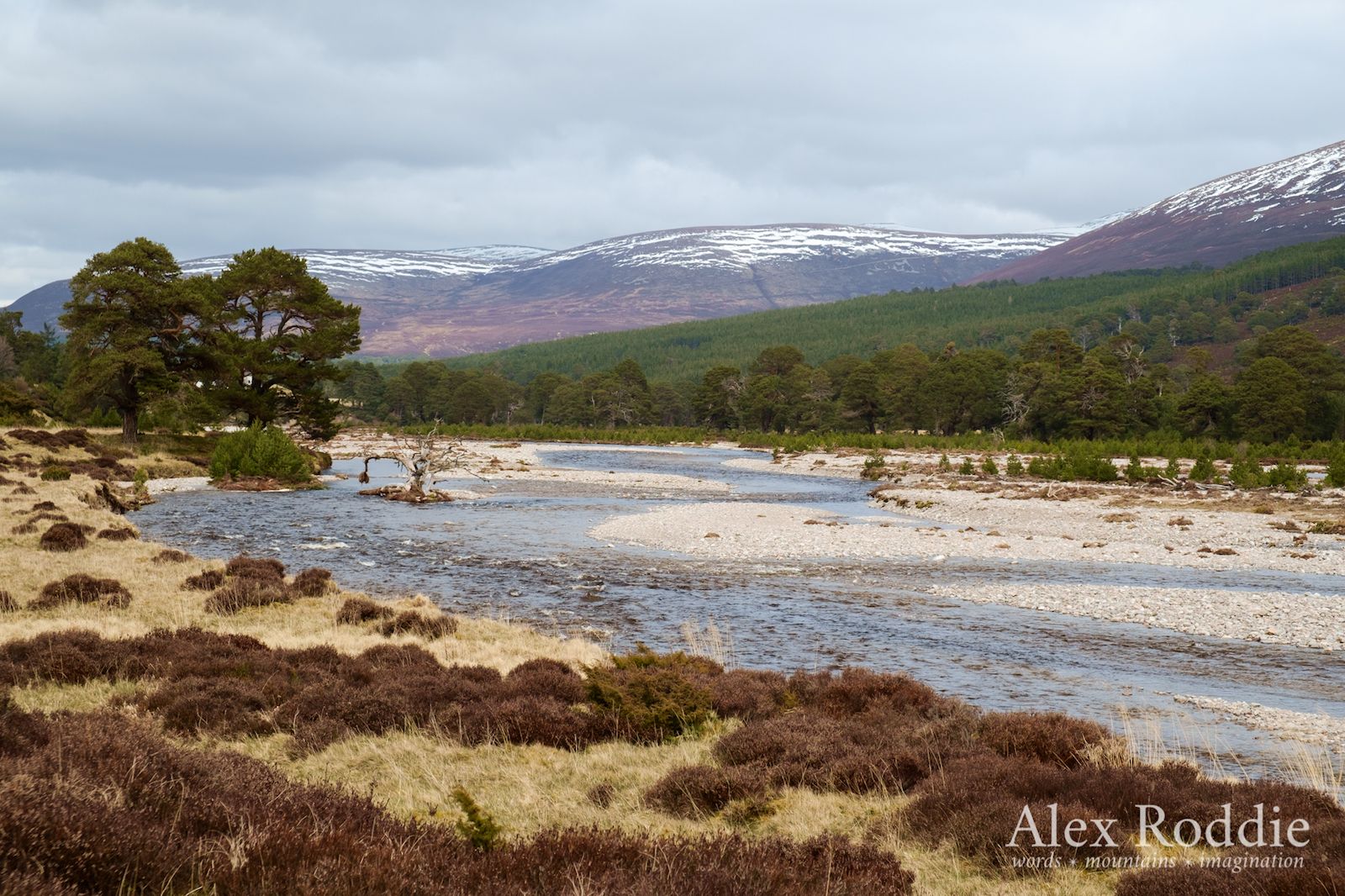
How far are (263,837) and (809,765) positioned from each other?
17.8 feet

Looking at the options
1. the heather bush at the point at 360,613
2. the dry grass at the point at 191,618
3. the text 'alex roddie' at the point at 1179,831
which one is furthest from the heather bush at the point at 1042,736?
the heather bush at the point at 360,613

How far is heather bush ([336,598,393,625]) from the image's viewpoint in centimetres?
1617

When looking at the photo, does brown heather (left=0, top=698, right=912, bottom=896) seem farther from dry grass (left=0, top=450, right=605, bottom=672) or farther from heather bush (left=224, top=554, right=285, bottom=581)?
heather bush (left=224, top=554, right=285, bottom=581)

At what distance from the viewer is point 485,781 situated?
333 inches

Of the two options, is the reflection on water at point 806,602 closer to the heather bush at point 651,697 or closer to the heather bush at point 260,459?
the heather bush at point 651,697

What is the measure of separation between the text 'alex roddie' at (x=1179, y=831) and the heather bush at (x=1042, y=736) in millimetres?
1662

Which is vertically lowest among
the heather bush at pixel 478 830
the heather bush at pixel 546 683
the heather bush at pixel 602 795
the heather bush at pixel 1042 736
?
the heather bush at pixel 546 683

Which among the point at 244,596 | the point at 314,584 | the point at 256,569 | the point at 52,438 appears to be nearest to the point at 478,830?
the point at 244,596

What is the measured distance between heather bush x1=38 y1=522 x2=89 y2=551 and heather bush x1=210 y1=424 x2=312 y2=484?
24.2m

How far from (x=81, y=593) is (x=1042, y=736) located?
16.6m

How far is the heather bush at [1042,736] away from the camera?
359 inches

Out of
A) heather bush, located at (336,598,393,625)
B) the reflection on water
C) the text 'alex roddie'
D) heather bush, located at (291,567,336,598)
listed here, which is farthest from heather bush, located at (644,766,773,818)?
heather bush, located at (291,567,336,598)

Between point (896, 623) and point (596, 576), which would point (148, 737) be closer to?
point (896, 623)

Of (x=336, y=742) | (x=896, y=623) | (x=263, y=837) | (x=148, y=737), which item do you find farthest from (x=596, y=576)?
(x=263, y=837)
